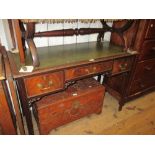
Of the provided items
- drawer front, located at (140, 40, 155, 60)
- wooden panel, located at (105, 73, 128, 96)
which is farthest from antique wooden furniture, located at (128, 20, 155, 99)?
wooden panel, located at (105, 73, 128, 96)

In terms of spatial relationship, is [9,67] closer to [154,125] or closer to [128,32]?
[128,32]

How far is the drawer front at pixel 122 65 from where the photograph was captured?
1250 mm

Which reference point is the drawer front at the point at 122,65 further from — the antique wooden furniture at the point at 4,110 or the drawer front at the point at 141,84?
the antique wooden furniture at the point at 4,110

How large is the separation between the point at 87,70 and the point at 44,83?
35 cm

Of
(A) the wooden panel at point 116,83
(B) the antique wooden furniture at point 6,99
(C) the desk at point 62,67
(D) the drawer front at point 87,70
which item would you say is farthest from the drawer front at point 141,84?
(B) the antique wooden furniture at point 6,99

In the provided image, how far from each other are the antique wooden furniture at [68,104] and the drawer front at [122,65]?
0.23 m

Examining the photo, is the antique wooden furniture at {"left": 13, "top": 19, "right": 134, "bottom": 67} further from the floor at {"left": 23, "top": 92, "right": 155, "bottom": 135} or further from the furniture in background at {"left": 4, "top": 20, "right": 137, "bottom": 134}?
the floor at {"left": 23, "top": 92, "right": 155, "bottom": 135}

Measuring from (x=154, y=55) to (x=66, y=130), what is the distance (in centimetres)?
124

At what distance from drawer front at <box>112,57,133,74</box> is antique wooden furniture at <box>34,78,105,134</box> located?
0.23 meters

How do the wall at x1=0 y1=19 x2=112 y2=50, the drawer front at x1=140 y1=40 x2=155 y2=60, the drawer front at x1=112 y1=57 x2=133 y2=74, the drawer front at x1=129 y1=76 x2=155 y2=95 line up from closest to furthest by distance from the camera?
the wall at x1=0 y1=19 x2=112 y2=50 → the drawer front at x1=112 y1=57 x2=133 y2=74 → the drawer front at x1=140 y1=40 x2=155 y2=60 → the drawer front at x1=129 y1=76 x2=155 y2=95

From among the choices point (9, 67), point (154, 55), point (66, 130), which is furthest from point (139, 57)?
point (9, 67)

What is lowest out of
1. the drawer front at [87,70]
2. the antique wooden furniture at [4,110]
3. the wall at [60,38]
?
the antique wooden furniture at [4,110]

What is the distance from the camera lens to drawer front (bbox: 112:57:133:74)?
49.2 inches

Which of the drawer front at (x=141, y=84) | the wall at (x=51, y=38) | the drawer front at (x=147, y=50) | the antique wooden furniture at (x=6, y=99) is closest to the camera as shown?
the antique wooden furniture at (x=6, y=99)
